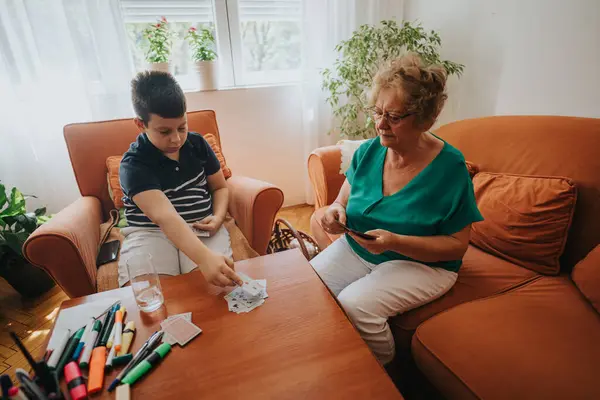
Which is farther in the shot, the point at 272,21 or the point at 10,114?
the point at 272,21

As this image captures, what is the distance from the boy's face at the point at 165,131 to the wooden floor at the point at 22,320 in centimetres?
97

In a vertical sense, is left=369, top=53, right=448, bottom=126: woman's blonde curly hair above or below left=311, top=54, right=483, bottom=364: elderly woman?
above

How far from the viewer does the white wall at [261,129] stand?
8.14 feet

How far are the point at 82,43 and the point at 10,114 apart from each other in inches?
23.6

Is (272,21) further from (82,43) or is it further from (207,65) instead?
(82,43)

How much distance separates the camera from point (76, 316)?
0.88 metres

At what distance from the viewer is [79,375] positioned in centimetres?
69

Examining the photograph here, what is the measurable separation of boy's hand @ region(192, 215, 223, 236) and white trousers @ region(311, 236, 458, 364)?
0.57 m

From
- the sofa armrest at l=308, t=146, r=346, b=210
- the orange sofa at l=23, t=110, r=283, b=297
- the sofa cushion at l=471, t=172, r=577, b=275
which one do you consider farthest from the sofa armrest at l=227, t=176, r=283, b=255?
the sofa cushion at l=471, t=172, r=577, b=275

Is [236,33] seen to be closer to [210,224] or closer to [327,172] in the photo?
[327,172]

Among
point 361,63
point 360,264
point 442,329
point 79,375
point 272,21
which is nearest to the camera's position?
point 79,375

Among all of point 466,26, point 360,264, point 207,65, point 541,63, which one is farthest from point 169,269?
point 466,26

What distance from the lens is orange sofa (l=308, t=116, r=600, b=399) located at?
0.79m

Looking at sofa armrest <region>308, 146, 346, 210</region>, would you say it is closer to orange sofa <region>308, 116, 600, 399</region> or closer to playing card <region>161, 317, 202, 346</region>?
orange sofa <region>308, 116, 600, 399</region>
